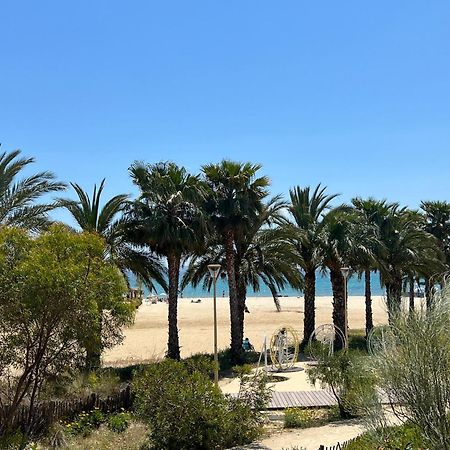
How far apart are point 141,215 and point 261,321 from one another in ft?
103

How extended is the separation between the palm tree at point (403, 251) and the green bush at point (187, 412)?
59.1ft

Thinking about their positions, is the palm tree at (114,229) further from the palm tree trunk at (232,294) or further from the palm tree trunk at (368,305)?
the palm tree trunk at (368,305)

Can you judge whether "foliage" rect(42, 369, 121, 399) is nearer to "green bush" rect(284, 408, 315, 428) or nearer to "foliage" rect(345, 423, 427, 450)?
"green bush" rect(284, 408, 315, 428)

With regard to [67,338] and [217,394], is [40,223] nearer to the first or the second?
[67,338]

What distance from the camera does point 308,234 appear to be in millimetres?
26609

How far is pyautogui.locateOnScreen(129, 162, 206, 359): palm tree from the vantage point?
2097 centimetres

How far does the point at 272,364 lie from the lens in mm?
22453

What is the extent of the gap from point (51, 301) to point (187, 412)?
3352 mm

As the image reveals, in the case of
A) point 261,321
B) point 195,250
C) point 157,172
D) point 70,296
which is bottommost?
point 261,321

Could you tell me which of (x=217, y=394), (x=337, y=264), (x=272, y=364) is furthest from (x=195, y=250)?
(x=217, y=394)

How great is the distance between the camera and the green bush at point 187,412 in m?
11.0

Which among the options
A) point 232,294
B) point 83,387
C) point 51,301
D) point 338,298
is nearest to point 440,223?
point 338,298

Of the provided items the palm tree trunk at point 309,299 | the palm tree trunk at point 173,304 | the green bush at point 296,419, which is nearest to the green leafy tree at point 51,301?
the green bush at point 296,419

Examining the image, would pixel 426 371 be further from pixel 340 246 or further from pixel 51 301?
pixel 340 246
